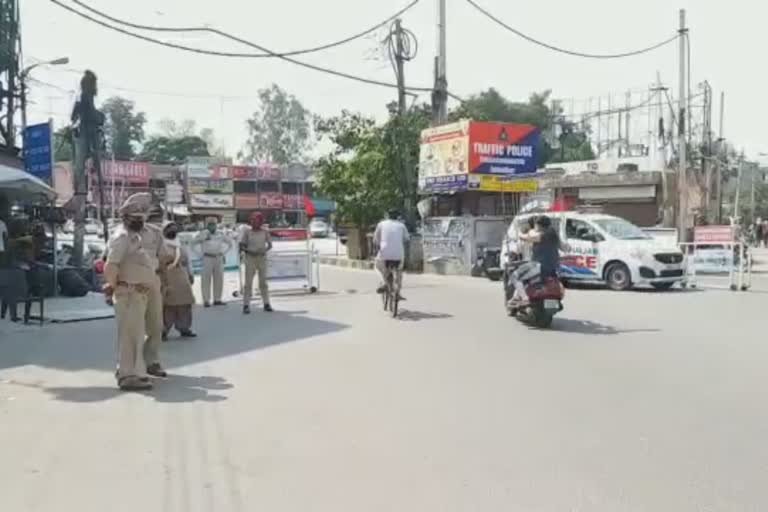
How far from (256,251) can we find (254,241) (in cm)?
18

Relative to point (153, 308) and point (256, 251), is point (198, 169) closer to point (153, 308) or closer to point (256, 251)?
point (256, 251)

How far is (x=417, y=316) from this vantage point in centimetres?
1276

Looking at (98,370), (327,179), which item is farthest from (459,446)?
(327,179)

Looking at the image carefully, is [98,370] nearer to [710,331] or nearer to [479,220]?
[710,331]

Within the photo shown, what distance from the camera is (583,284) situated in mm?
19047

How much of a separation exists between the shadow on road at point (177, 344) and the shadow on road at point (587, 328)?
3079 mm

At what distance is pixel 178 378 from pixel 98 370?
3.27 feet

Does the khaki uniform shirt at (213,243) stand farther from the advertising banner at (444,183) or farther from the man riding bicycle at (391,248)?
the advertising banner at (444,183)

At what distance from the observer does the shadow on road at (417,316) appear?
12.4 metres

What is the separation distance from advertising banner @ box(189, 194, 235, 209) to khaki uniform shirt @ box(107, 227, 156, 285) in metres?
66.7

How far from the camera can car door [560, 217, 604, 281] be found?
18.0 meters

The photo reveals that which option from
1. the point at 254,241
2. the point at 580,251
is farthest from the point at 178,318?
the point at 580,251

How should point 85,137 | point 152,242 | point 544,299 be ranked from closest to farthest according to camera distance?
point 152,242 → point 544,299 → point 85,137

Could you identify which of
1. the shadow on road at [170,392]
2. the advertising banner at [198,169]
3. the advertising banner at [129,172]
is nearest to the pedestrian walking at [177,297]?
the shadow on road at [170,392]
